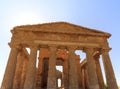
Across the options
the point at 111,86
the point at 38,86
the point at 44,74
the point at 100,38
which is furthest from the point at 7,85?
the point at 100,38

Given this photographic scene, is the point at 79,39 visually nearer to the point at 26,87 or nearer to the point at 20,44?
the point at 20,44

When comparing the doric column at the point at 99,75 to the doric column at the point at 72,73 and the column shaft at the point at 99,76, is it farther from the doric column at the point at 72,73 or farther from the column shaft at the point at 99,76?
the doric column at the point at 72,73

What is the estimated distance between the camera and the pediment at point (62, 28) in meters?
18.2

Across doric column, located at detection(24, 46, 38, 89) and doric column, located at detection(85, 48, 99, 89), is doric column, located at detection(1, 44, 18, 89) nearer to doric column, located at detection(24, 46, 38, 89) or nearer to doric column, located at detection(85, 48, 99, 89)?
doric column, located at detection(24, 46, 38, 89)

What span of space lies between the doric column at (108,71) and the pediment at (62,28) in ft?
9.13

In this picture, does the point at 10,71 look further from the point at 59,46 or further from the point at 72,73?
the point at 72,73

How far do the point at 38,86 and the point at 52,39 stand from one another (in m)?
7.74

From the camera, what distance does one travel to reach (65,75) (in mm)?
22859

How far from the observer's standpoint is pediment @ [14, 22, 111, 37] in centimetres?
1825

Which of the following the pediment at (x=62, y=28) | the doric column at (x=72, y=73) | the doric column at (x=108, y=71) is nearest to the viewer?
the doric column at (x=72, y=73)

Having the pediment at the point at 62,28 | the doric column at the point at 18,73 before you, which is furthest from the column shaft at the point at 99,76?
the doric column at the point at 18,73

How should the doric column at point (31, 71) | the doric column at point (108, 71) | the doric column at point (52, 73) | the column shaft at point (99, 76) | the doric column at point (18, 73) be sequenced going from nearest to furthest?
1. the doric column at point (31, 71)
2. the doric column at point (52, 73)
3. the doric column at point (108, 71)
4. the doric column at point (18, 73)
5. the column shaft at point (99, 76)

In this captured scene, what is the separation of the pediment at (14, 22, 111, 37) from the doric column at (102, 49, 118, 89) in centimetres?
278

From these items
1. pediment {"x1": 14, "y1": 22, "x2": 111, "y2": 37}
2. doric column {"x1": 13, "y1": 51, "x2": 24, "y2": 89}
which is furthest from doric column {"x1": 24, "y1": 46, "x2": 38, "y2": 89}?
doric column {"x1": 13, "y1": 51, "x2": 24, "y2": 89}
